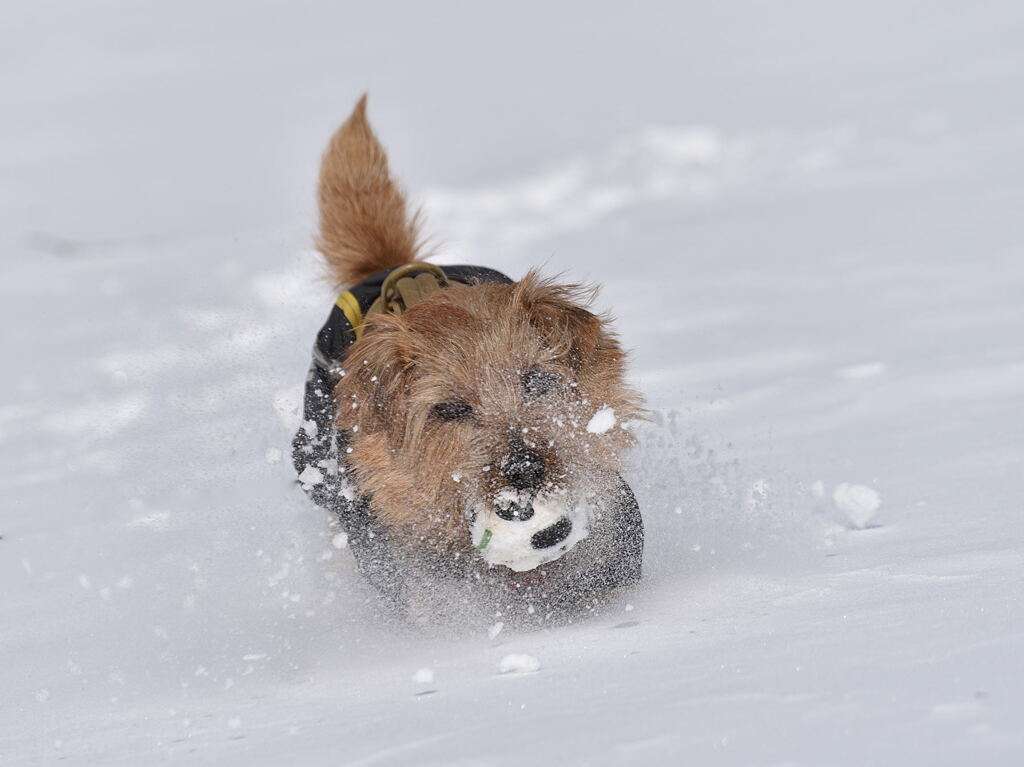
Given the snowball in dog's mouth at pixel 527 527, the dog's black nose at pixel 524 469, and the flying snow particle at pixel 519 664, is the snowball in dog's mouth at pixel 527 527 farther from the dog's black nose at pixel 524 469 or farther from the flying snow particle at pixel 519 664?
the flying snow particle at pixel 519 664

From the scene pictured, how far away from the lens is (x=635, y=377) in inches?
181

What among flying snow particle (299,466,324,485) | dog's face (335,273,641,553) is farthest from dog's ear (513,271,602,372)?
flying snow particle (299,466,324,485)

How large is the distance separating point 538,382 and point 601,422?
0.16 m

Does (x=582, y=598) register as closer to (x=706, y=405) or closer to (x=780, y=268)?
(x=706, y=405)

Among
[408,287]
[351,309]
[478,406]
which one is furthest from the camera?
[351,309]

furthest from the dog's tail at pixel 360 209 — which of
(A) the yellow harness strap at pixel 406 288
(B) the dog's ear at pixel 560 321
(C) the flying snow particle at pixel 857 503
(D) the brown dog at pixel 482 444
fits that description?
(C) the flying snow particle at pixel 857 503

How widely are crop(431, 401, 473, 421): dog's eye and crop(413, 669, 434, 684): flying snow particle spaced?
0.60 meters

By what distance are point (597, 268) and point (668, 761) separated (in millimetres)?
5209

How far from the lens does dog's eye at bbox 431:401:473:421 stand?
2.61 m

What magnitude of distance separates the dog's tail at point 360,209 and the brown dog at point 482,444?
832 millimetres

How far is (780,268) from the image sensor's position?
6.16 metres

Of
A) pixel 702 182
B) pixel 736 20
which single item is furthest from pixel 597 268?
pixel 736 20

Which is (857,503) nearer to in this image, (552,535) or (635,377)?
(552,535)

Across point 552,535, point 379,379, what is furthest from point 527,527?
point 379,379
